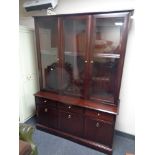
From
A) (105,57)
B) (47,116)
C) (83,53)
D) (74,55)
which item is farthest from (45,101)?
(105,57)

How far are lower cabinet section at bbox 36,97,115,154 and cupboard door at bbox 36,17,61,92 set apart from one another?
1.03ft

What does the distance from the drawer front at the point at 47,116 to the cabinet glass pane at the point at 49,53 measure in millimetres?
328

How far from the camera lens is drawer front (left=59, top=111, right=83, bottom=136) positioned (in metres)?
2.06

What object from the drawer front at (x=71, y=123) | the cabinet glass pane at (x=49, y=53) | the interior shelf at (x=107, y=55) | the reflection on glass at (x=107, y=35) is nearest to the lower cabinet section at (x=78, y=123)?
the drawer front at (x=71, y=123)

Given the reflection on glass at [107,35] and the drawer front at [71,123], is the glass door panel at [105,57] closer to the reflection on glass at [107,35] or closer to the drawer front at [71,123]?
the reflection on glass at [107,35]

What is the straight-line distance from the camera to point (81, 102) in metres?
2.01

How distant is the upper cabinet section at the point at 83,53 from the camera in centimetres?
178

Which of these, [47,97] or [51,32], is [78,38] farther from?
[47,97]

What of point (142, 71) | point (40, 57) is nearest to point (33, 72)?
point (40, 57)

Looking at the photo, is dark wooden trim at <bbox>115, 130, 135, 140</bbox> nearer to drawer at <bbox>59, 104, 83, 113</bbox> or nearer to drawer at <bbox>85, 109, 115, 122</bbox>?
drawer at <bbox>85, 109, 115, 122</bbox>

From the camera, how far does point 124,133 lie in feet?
7.50

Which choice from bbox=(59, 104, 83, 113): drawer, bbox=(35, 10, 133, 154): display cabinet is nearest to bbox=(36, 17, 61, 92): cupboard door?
bbox=(35, 10, 133, 154): display cabinet

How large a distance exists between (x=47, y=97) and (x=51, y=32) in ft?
3.31

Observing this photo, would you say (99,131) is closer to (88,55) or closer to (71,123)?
(71,123)
